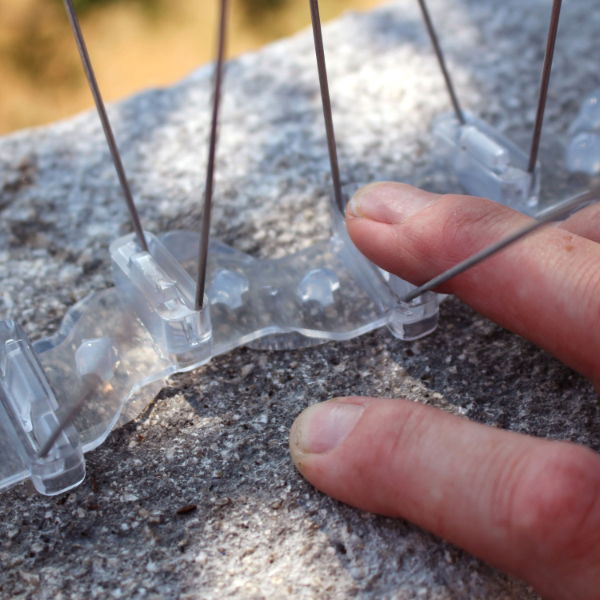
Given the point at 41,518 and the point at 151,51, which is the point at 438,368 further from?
the point at 151,51

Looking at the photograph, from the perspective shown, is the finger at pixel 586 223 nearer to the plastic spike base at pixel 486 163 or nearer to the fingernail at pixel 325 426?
the plastic spike base at pixel 486 163

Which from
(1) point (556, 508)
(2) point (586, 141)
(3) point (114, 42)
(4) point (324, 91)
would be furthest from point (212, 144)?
(3) point (114, 42)

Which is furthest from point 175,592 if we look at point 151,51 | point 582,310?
point 151,51

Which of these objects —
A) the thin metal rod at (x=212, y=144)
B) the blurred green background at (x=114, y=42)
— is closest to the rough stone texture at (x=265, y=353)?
the thin metal rod at (x=212, y=144)

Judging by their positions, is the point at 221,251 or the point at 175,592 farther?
the point at 221,251

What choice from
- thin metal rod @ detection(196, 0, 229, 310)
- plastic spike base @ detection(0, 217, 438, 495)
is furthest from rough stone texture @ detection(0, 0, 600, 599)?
thin metal rod @ detection(196, 0, 229, 310)

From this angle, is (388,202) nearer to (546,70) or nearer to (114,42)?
(546,70)

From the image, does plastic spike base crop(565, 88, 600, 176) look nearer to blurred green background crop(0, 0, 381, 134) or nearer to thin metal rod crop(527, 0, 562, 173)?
thin metal rod crop(527, 0, 562, 173)
